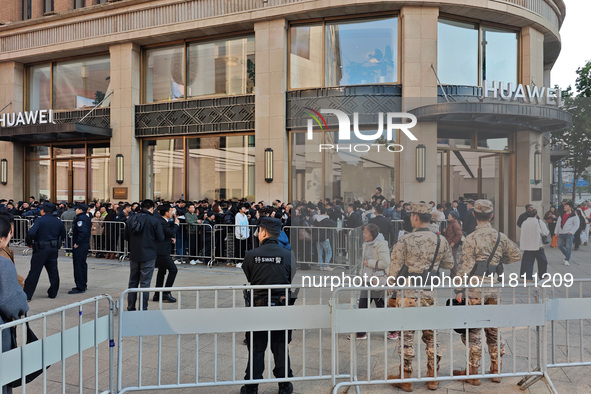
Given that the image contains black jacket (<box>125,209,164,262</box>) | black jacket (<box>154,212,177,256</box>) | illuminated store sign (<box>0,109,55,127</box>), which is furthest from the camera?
illuminated store sign (<box>0,109,55,127</box>)

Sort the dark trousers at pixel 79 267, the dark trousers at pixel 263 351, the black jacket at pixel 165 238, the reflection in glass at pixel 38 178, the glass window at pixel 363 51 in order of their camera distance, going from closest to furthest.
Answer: the dark trousers at pixel 263 351
the black jacket at pixel 165 238
the dark trousers at pixel 79 267
the glass window at pixel 363 51
the reflection in glass at pixel 38 178

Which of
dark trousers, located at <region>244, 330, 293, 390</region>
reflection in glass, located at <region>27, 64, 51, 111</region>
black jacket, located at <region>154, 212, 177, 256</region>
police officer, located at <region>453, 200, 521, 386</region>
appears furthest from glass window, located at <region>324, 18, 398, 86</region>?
reflection in glass, located at <region>27, 64, 51, 111</region>

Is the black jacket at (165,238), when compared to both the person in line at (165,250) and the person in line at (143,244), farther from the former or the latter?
the person in line at (143,244)

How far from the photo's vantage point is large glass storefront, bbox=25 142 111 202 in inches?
780

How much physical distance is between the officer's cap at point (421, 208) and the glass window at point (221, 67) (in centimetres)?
1335

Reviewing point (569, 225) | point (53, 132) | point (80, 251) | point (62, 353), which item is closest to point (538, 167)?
A: point (569, 225)

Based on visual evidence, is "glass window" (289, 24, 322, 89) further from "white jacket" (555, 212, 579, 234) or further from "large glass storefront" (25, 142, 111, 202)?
"white jacket" (555, 212, 579, 234)

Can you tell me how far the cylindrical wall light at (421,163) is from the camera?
16.7 ft

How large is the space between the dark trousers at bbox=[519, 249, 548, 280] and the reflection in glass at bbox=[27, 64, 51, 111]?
22720mm

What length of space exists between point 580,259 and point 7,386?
20.6ft

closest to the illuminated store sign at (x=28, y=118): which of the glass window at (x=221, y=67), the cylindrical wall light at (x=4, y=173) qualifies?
the cylindrical wall light at (x=4, y=173)

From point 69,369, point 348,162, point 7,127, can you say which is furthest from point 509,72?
point 7,127

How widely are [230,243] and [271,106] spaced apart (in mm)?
6730

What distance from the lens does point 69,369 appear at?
4.91 meters
